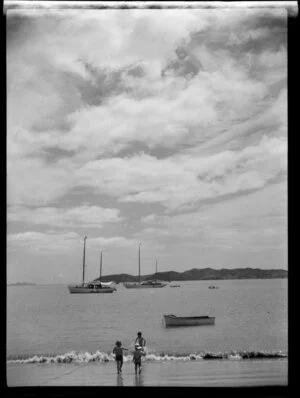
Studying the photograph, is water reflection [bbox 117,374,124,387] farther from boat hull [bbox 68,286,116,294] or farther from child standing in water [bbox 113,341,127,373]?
boat hull [bbox 68,286,116,294]

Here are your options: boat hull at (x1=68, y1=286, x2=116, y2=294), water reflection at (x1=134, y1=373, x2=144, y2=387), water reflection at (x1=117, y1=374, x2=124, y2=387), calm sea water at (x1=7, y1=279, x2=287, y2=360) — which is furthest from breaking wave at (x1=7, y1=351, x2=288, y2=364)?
boat hull at (x1=68, y1=286, x2=116, y2=294)

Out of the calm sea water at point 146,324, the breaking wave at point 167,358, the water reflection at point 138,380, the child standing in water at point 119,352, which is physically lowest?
the calm sea water at point 146,324

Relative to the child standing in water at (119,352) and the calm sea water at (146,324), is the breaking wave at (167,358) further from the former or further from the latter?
the child standing in water at (119,352)

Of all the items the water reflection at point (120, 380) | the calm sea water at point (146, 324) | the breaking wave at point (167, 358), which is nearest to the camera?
the water reflection at point (120, 380)

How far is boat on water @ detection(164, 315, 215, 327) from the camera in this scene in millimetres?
21177

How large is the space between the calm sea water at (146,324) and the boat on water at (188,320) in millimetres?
247

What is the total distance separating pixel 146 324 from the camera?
27.9 metres

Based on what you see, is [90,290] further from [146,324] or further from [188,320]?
[188,320]

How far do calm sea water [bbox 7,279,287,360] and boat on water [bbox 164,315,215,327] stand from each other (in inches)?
9.7

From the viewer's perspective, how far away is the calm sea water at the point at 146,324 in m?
20.6

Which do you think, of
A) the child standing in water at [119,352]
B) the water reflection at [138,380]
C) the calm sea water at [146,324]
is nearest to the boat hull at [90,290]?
the calm sea water at [146,324]

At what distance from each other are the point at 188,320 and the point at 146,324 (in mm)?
7055

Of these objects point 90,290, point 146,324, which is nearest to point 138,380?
point 146,324
